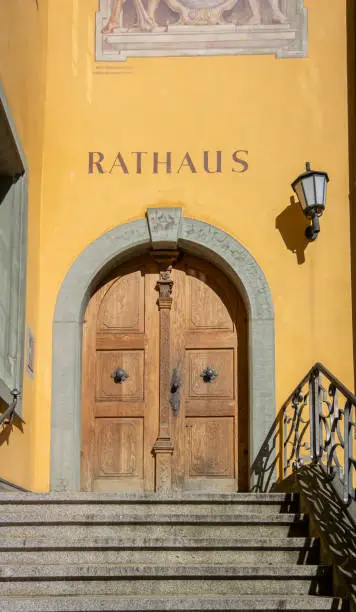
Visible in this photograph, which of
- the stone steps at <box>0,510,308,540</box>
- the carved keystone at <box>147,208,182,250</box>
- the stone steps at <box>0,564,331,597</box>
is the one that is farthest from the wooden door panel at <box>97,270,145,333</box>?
the stone steps at <box>0,564,331,597</box>

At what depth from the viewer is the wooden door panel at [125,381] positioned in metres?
9.83

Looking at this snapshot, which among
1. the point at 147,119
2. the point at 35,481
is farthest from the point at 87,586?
the point at 147,119

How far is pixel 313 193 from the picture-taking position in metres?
9.48

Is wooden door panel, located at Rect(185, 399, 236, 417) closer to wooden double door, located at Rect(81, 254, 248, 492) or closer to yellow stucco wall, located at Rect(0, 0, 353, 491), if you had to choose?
wooden double door, located at Rect(81, 254, 248, 492)

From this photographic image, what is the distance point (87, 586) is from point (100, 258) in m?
4.08

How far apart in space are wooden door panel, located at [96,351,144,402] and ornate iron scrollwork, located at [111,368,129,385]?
2cm

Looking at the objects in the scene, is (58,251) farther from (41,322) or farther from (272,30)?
(272,30)

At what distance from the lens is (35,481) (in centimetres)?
932

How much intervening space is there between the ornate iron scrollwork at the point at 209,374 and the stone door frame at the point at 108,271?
1.37 ft

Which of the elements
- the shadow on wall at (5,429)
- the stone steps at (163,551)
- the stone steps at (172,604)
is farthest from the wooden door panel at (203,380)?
the stone steps at (172,604)

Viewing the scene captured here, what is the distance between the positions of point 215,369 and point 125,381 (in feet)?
2.63

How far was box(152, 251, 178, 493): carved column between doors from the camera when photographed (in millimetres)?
9609

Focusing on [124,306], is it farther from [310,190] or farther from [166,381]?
[310,190]

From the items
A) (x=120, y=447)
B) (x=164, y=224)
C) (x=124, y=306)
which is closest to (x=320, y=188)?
(x=164, y=224)
